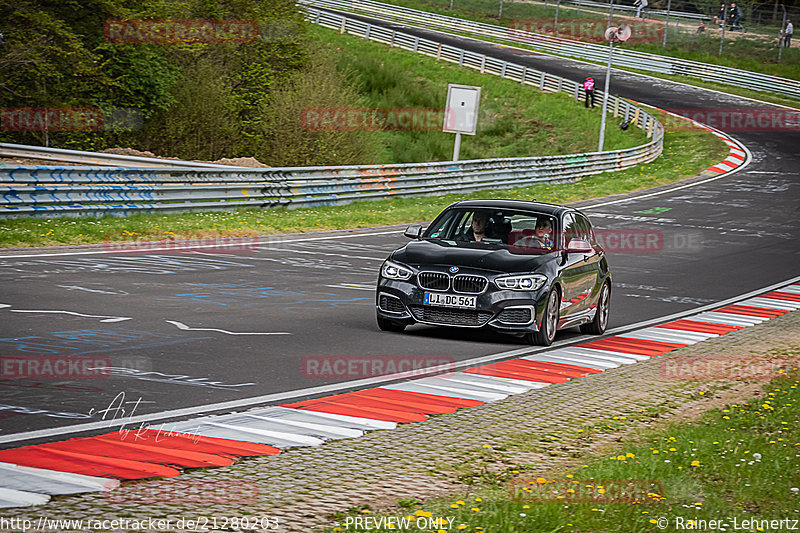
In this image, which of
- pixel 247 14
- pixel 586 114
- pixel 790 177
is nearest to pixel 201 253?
pixel 247 14

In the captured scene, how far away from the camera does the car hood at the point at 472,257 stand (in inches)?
470

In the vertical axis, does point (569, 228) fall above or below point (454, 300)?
above

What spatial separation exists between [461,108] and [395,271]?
Result: 85.6 feet

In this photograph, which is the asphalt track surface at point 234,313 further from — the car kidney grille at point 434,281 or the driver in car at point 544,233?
the driver in car at point 544,233

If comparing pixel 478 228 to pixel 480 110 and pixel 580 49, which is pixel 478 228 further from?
pixel 580 49

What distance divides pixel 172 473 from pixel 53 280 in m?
9.35

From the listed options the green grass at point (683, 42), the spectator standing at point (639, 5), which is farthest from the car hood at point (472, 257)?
the spectator standing at point (639, 5)

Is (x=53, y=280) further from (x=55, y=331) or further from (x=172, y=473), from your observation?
(x=172, y=473)

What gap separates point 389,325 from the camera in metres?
12.5

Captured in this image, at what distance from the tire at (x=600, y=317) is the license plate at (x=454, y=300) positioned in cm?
264

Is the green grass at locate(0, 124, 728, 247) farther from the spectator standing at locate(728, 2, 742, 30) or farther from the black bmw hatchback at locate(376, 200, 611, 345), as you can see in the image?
the spectator standing at locate(728, 2, 742, 30)

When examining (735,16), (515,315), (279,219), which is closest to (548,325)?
(515,315)

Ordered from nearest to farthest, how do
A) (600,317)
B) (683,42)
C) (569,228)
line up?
(569,228)
(600,317)
(683,42)

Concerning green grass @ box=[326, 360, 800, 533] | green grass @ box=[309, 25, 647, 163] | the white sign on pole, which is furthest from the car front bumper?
green grass @ box=[309, 25, 647, 163]
